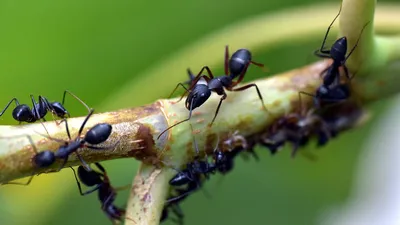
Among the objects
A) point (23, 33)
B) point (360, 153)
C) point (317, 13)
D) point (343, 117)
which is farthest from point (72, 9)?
point (360, 153)

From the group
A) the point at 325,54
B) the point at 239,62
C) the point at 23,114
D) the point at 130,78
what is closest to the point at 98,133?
the point at 23,114

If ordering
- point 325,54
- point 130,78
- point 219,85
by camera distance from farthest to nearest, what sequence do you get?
point 130,78 → point 325,54 → point 219,85

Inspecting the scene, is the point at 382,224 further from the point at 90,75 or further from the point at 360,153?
the point at 90,75

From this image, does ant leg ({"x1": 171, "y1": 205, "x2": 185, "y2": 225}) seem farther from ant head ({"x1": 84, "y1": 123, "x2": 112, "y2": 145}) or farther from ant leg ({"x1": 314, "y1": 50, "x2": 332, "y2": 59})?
ant head ({"x1": 84, "y1": 123, "x2": 112, "y2": 145})

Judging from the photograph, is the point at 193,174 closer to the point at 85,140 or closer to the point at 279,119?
the point at 279,119

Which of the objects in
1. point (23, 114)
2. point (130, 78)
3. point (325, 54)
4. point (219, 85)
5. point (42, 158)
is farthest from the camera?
point (130, 78)

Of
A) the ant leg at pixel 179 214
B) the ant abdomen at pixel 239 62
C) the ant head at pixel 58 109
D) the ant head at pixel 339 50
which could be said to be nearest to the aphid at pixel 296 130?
the ant head at pixel 339 50
